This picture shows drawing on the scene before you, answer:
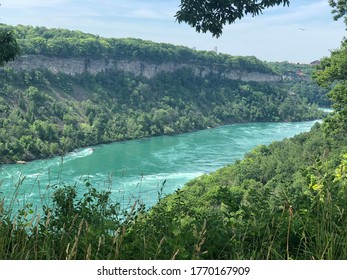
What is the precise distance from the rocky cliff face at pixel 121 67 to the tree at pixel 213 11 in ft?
162

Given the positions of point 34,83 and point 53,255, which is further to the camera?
point 34,83

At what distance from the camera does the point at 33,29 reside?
66.1 metres

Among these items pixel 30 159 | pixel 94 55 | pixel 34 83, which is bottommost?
pixel 30 159

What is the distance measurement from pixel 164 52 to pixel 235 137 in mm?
32227

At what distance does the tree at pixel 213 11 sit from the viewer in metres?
3.50

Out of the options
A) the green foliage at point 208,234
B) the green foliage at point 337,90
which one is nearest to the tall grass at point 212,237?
the green foliage at point 208,234

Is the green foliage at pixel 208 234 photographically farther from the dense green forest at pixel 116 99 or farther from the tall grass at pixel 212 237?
the dense green forest at pixel 116 99

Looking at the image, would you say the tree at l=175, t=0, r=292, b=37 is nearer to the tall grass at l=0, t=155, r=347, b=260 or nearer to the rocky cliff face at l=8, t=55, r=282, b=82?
the tall grass at l=0, t=155, r=347, b=260

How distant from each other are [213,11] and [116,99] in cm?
5849

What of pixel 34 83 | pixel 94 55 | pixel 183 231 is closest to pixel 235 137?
pixel 34 83

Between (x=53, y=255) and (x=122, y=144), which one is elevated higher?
(x=53, y=255)

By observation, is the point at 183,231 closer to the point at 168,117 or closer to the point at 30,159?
the point at 30,159

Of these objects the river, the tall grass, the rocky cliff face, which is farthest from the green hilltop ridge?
the river

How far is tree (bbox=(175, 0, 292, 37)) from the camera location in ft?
11.5
